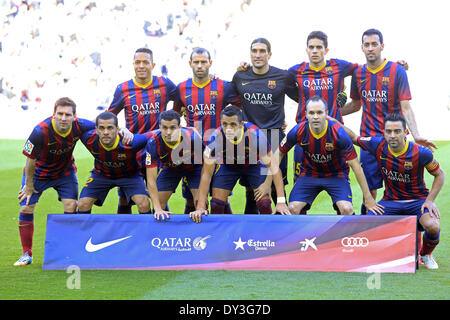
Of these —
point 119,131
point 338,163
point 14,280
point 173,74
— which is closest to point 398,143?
point 338,163

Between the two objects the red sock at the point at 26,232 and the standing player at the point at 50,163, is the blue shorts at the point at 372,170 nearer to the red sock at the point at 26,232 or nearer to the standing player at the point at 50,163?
the standing player at the point at 50,163

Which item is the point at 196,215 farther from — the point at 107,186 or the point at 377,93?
the point at 377,93

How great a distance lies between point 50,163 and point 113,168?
0.53m

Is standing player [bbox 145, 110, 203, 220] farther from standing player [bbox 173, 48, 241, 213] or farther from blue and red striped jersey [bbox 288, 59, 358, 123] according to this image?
blue and red striped jersey [bbox 288, 59, 358, 123]

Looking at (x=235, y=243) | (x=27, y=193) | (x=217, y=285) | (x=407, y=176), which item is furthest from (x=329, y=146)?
(x=27, y=193)

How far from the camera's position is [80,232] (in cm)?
436

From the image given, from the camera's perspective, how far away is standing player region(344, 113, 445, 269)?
449cm

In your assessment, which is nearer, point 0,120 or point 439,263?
point 439,263

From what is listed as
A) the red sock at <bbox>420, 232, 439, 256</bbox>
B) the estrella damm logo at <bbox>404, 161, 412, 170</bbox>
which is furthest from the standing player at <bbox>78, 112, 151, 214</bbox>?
the red sock at <bbox>420, 232, 439, 256</bbox>

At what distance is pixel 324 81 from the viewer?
521cm

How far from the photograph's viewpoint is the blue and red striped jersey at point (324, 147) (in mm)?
4758

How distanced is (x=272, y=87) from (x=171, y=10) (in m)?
12.2

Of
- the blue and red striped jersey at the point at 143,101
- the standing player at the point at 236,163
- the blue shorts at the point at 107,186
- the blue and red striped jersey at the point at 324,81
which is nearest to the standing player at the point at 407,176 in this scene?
the blue and red striped jersey at the point at 324,81

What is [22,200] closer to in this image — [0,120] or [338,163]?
[338,163]
